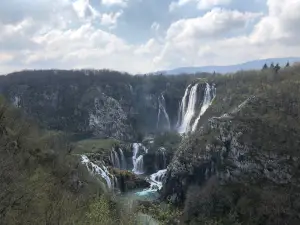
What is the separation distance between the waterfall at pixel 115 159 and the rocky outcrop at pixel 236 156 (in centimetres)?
2867

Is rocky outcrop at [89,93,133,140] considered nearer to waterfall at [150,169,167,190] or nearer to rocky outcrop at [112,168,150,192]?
waterfall at [150,169,167,190]

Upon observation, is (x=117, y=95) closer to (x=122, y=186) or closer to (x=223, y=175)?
(x=122, y=186)

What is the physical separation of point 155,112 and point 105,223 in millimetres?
158036

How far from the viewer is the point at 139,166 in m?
125

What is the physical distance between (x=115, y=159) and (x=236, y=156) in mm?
48157

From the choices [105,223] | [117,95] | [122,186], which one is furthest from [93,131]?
[105,223]

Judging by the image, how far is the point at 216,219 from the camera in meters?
75.4

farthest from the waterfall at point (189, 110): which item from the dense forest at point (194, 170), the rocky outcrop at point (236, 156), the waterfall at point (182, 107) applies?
the rocky outcrop at point (236, 156)

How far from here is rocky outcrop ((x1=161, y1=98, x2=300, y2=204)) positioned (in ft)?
272

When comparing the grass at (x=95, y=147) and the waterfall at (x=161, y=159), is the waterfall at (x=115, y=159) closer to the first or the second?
the grass at (x=95, y=147)

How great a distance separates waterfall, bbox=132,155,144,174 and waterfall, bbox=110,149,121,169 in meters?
4.73

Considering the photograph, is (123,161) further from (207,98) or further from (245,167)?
(245,167)

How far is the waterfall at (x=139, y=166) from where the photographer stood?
403 ft

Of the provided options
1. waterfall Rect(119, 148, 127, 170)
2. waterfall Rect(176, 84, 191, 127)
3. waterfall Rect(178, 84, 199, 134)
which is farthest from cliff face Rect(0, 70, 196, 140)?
waterfall Rect(119, 148, 127, 170)
